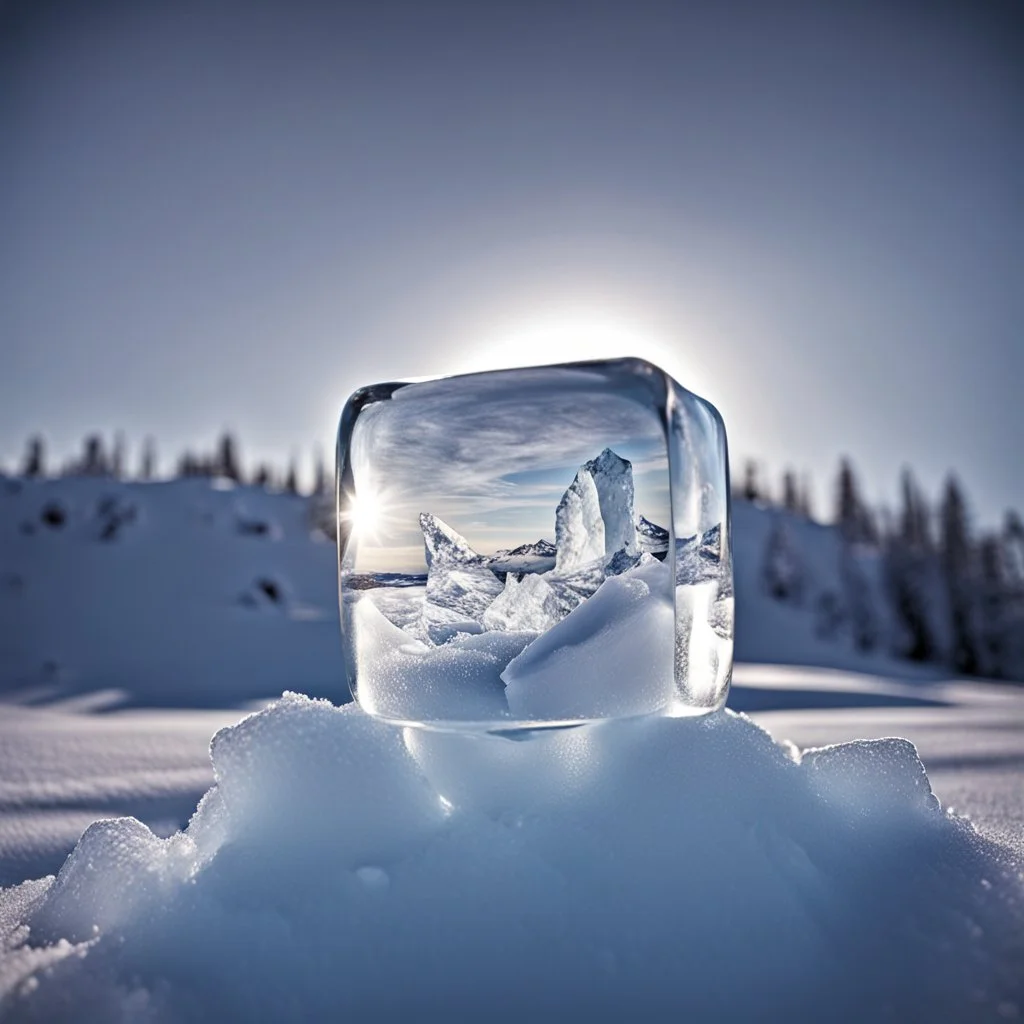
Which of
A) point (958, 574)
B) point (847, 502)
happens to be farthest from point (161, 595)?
point (847, 502)

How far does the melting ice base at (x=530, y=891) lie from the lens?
2.67ft

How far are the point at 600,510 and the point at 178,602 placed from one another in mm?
14354

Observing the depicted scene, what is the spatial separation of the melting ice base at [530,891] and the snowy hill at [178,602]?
5617 millimetres

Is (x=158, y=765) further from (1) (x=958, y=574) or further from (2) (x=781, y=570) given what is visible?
(1) (x=958, y=574)

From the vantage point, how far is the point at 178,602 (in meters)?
13.8

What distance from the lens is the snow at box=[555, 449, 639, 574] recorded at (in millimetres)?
1078

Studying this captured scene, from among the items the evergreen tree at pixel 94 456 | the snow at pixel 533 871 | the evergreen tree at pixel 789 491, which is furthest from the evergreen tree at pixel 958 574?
the evergreen tree at pixel 94 456

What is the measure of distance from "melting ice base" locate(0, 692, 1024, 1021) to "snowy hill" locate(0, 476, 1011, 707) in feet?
18.4

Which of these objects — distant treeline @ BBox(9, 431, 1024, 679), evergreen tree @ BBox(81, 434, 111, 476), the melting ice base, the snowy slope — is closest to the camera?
the melting ice base

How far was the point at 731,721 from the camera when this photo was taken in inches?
46.4

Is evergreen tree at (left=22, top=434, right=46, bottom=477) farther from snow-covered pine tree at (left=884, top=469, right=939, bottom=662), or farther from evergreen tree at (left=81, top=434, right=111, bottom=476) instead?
snow-covered pine tree at (left=884, top=469, right=939, bottom=662)

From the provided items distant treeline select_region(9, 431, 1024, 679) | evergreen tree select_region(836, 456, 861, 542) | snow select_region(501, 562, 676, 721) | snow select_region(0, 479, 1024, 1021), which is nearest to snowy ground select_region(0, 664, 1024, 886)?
snow select_region(0, 479, 1024, 1021)

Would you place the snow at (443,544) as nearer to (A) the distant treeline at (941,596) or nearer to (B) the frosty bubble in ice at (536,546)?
(B) the frosty bubble in ice at (536,546)

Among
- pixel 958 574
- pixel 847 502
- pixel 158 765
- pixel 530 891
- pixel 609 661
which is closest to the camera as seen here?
pixel 530 891
